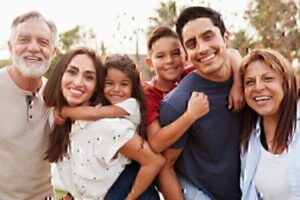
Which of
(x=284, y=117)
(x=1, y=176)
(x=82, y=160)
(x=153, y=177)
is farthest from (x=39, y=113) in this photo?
(x=284, y=117)

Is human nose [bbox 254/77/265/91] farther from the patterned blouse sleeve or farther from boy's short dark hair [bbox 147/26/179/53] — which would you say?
the patterned blouse sleeve

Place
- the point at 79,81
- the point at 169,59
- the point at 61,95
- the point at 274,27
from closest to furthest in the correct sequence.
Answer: the point at 79,81, the point at 61,95, the point at 169,59, the point at 274,27

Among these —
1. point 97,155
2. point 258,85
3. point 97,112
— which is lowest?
point 97,155

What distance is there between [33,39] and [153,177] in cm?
137

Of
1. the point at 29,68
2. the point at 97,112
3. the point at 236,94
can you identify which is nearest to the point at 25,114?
the point at 29,68

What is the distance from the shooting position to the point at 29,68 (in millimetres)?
3590

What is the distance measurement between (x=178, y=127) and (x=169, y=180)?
41 cm

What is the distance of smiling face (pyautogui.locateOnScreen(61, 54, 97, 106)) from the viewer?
10.1 feet

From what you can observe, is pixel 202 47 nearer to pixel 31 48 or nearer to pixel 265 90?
pixel 265 90

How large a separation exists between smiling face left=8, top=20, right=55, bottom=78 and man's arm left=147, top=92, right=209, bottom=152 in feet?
3.38

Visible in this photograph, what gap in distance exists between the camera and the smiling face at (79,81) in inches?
121

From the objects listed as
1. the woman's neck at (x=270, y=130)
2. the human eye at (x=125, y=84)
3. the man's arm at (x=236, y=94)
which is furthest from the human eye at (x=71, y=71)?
the woman's neck at (x=270, y=130)

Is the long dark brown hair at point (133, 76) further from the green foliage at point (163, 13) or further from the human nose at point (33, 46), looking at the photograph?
the green foliage at point (163, 13)

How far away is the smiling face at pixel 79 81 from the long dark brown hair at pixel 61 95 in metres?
0.03
